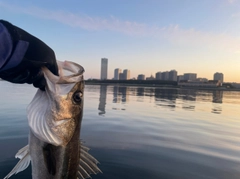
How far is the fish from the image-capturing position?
2143 millimetres

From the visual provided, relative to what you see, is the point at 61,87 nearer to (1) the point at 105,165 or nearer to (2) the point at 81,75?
(2) the point at 81,75

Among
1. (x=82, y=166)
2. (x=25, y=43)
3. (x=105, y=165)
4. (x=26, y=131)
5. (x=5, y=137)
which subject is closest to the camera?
(x=25, y=43)

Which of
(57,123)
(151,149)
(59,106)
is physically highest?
(59,106)

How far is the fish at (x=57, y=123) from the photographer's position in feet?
7.03

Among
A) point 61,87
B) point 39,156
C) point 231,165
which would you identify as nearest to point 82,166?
point 39,156

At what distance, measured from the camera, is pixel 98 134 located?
8141mm

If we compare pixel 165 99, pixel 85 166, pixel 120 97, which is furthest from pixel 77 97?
pixel 165 99

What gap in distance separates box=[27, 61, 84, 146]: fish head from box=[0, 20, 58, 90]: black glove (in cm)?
7

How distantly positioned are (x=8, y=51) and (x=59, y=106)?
0.69 metres

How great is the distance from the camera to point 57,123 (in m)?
2.16

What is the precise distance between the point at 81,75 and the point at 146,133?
7.04m

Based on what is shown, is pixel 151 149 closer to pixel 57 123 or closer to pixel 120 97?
pixel 57 123

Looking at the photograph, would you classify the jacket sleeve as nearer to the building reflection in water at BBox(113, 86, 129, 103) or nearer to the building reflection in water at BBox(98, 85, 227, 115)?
the building reflection in water at BBox(98, 85, 227, 115)

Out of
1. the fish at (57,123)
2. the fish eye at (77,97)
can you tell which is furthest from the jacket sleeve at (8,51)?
the fish eye at (77,97)
